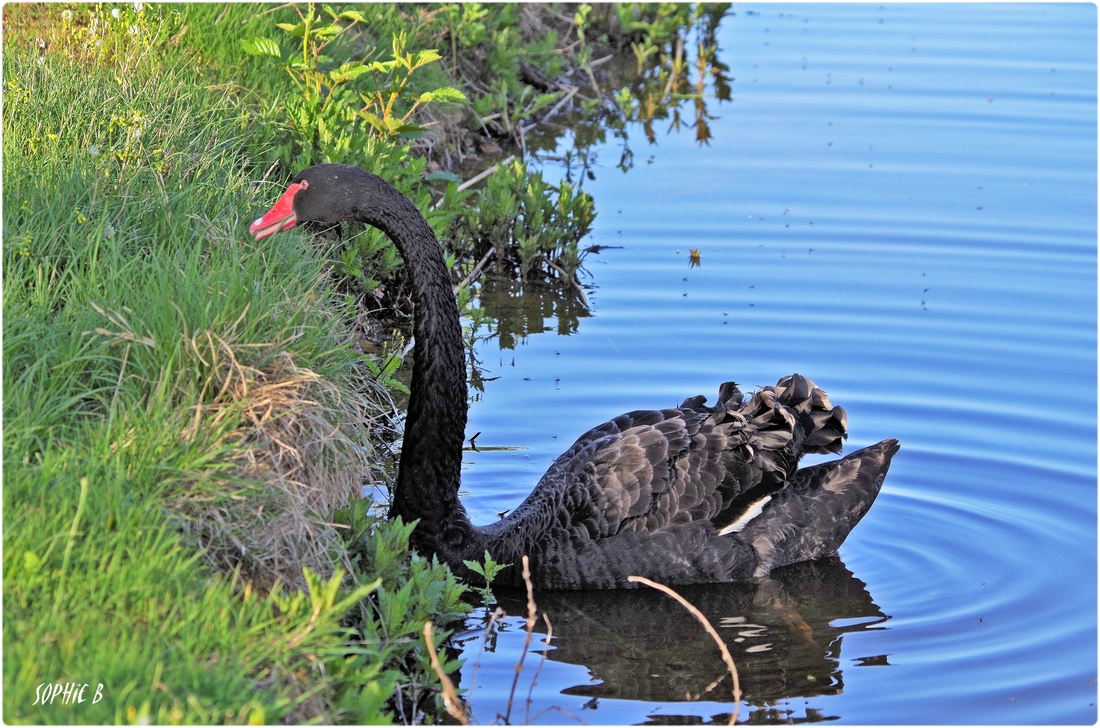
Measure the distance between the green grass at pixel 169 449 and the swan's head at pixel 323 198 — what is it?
0.21 metres

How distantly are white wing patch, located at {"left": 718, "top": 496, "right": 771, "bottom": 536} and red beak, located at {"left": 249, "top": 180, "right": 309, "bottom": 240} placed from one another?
2.23 metres

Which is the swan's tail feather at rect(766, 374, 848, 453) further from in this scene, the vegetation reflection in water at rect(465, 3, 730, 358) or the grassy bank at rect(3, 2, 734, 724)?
the vegetation reflection in water at rect(465, 3, 730, 358)

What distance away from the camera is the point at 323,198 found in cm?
490

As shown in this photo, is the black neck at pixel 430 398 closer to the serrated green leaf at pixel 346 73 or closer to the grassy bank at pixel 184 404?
the grassy bank at pixel 184 404

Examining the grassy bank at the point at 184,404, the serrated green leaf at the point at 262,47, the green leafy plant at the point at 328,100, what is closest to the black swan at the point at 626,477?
the grassy bank at the point at 184,404

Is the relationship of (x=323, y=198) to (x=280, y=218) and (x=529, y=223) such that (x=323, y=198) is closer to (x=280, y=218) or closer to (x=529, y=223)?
(x=280, y=218)

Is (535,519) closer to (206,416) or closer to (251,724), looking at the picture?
(206,416)

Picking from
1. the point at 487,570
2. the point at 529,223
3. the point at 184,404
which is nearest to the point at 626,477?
the point at 487,570

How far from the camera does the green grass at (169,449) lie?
326 centimetres

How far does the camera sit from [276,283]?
4.84m

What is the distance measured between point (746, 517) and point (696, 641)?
0.87 metres

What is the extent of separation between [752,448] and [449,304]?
1.44 metres

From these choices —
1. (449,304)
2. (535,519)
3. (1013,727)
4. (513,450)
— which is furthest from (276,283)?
(1013,727)

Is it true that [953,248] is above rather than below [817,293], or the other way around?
above
